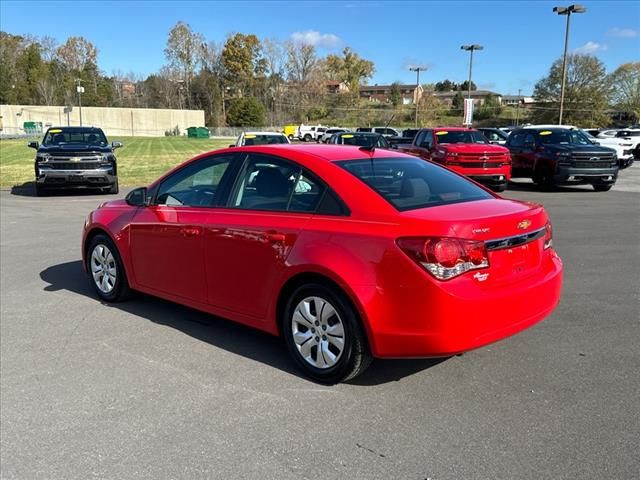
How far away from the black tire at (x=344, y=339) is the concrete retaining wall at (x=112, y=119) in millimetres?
86925

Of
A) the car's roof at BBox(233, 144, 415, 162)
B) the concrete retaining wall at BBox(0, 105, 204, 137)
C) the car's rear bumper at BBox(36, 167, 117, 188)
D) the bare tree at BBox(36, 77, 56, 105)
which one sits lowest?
the car's rear bumper at BBox(36, 167, 117, 188)

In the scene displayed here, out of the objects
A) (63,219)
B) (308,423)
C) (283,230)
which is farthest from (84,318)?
(63,219)

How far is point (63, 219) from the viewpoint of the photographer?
37.1ft

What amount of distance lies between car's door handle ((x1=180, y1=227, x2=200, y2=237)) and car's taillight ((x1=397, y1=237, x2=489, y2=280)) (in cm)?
191

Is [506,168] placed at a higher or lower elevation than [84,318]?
higher

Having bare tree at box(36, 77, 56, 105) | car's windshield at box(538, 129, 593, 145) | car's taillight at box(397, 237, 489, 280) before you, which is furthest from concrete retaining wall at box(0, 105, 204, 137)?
car's taillight at box(397, 237, 489, 280)

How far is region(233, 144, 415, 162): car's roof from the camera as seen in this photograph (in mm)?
4383

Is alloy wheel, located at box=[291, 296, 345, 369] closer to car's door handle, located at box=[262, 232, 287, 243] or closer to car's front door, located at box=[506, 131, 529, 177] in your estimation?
car's door handle, located at box=[262, 232, 287, 243]

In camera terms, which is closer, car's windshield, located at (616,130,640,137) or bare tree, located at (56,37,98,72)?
car's windshield, located at (616,130,640,137)

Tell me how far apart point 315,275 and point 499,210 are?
1.33 m

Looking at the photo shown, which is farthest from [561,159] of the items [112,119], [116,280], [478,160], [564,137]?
[112,119]

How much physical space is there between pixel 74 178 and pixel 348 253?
1331 cm

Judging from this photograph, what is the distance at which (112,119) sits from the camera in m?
88.0

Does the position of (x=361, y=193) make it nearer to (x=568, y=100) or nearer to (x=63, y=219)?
(x=63, y=219)
